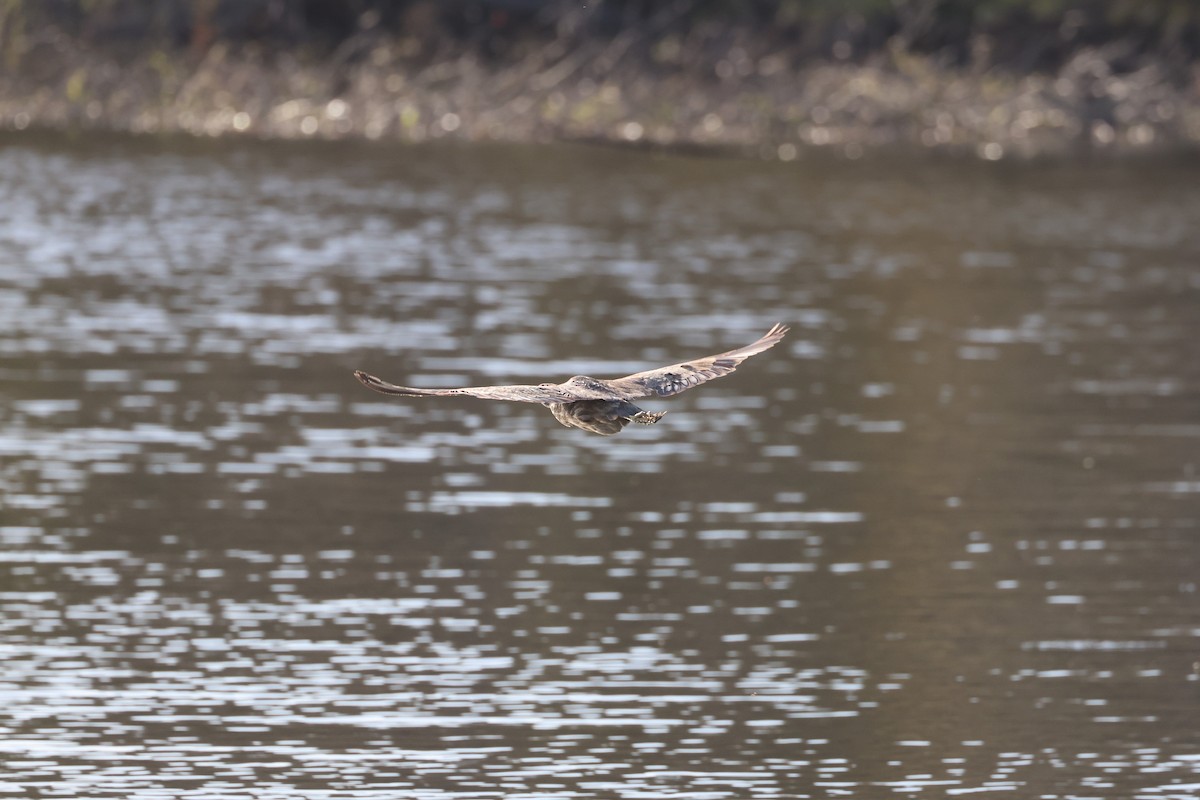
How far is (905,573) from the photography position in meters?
17.5

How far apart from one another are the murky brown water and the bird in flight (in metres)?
3.28

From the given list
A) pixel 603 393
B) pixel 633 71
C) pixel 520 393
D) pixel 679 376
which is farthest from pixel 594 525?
pixel 633 71

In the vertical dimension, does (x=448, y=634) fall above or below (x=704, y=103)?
below

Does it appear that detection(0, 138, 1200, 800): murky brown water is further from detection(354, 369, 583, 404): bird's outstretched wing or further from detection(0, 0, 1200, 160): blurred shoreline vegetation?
detection(0, 0, 1200, 160): blurred shoreline vegetation

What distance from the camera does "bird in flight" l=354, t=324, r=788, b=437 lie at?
9664mm

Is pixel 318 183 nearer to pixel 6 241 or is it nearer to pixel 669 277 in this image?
pixel 6 241

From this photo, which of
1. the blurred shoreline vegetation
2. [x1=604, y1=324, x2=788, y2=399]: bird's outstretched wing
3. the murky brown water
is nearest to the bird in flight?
[x1=604, y1=324, x2=788, y2=399]: bird's outstretched wing

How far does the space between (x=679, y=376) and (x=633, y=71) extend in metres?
45.5

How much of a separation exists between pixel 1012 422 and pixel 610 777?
10.8 m

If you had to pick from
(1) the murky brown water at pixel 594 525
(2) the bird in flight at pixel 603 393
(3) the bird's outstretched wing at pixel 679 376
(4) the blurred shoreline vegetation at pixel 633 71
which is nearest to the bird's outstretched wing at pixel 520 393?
(2) the bird in flight at pixel 603 393

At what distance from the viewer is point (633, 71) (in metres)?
55.3

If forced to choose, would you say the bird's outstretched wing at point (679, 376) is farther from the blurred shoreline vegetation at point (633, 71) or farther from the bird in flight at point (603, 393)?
the blurred shoreline vegetation at point (633, 71)

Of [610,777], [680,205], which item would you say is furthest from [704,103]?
[610,777]

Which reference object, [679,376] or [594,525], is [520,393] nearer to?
[679,376]
